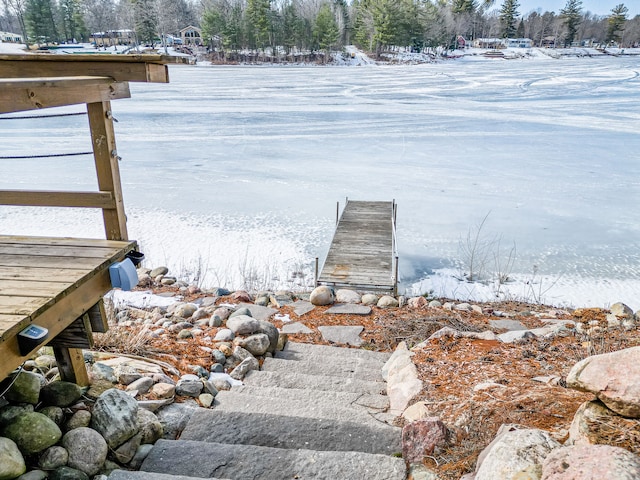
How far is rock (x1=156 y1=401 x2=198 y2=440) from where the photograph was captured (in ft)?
9.06

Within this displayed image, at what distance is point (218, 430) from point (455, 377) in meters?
1.72

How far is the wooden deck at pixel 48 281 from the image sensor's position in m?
1.98

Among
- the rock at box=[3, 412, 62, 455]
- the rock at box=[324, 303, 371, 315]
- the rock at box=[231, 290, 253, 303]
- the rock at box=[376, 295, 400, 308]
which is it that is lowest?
the rock at box=[376, 295, 400, 308]

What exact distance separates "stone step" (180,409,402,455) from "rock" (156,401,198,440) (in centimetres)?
15

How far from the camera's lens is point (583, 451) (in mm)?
1612

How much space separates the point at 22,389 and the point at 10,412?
0.54 feet

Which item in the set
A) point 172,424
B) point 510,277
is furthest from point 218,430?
point 510,277

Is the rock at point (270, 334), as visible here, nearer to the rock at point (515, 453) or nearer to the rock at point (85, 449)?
the rock at point (85, 449)

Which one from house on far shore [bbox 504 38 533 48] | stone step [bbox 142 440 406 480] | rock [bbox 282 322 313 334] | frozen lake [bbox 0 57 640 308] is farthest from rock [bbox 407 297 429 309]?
house on far shore [bbox 504 38 533 48]

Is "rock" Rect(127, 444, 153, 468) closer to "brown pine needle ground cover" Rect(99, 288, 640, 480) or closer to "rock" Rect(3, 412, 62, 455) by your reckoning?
"rock" Rect(3, 412, 62, 455)

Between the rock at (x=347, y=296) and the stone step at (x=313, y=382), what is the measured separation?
10.6 feet

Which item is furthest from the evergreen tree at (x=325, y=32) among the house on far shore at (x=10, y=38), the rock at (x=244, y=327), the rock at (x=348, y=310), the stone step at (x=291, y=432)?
the stone step at (x=291, y=432)

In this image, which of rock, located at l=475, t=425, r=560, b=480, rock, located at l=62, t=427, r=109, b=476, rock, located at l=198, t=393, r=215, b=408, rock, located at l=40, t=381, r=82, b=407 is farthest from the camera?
rock, located at l=198, t=393, r=215, b=408

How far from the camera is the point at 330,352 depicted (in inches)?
185
